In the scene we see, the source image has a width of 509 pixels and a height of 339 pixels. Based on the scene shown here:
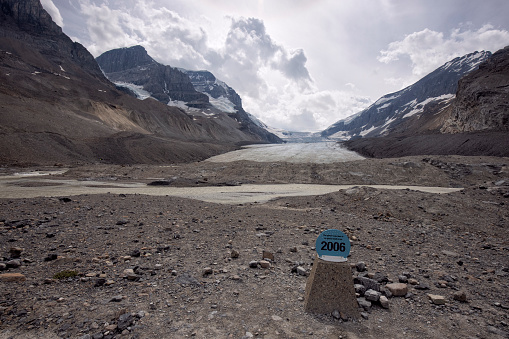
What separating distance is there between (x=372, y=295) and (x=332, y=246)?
1226mm

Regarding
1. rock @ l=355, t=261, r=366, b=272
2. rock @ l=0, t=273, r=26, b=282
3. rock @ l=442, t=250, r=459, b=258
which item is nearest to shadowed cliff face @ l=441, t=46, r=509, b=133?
rock @ l=442, t=250, r=459, b=258

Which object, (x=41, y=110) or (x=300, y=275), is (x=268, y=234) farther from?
(x=41, y=110)

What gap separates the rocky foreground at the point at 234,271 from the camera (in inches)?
160

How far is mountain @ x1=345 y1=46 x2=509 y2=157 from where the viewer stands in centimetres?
5256

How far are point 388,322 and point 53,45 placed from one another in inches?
8261

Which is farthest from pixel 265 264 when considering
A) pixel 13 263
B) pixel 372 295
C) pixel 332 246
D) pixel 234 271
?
pixel 13 263

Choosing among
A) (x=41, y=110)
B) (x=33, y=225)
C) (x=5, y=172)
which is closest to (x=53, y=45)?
(x=41, y=110)

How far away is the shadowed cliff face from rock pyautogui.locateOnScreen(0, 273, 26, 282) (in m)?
80.5

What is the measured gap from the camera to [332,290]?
14.6 feet

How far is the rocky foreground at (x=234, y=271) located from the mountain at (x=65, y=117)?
4377 cm

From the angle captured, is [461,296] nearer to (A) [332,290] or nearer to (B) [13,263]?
(A) [332,290]

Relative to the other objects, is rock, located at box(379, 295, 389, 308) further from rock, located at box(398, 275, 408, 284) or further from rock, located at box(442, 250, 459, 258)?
rock, located at box(442, 250, 459, 258)

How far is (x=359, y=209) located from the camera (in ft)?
46.5

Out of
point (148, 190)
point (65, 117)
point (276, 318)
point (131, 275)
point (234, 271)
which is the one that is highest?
point (65, 117)
